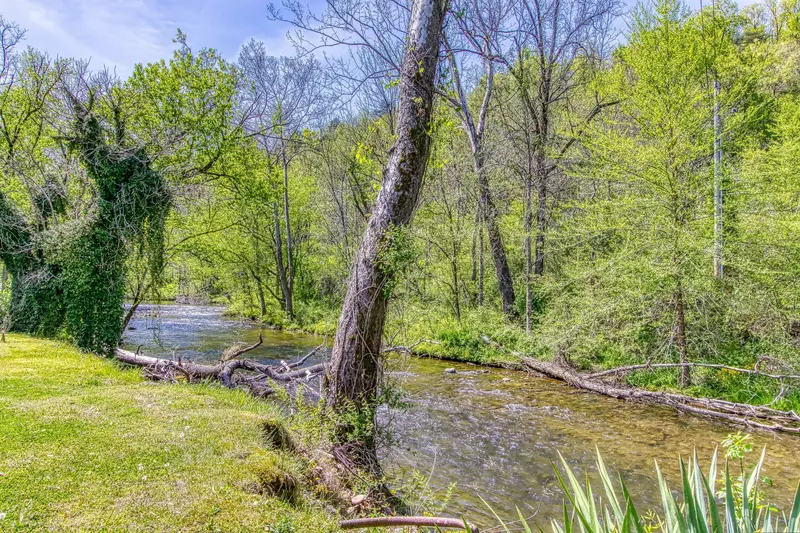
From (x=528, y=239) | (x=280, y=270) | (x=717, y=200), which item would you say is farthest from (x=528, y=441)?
(x=280, y=270)

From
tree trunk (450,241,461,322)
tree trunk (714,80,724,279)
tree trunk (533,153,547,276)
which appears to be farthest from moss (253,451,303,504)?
tree trunk (450,241,461,322)

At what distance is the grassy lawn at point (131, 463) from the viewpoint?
2.60 meters

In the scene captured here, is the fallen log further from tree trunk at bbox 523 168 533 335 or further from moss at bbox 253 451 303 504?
moss at bbox 253 451 303 504

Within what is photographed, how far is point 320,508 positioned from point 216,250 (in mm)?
17286

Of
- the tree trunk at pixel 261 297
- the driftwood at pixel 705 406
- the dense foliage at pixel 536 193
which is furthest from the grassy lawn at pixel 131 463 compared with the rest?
the tree trunk at pixel 261 297

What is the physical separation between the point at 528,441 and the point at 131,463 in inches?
211

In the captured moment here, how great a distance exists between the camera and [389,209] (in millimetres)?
4641

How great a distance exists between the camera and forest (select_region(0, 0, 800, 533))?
4.84m

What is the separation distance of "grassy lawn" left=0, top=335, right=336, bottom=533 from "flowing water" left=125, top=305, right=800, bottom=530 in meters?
1.95

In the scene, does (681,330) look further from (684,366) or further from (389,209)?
(389,209)

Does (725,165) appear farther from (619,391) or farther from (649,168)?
(619,391)

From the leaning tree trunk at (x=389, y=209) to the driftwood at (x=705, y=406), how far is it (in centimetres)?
641

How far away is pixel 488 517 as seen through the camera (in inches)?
177

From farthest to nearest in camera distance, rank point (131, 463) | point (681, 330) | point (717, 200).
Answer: point (681, 330), point (717, 200), point (131, 463)
